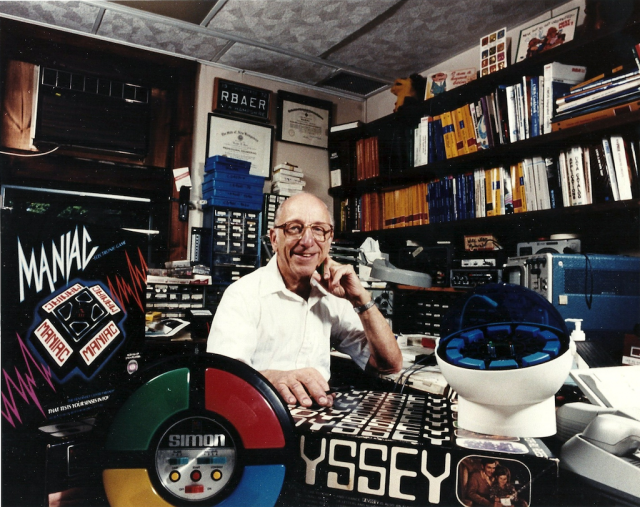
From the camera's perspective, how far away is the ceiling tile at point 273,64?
3.04 metres

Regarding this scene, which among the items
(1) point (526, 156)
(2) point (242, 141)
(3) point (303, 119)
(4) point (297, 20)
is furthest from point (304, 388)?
(3) point (303, 119)

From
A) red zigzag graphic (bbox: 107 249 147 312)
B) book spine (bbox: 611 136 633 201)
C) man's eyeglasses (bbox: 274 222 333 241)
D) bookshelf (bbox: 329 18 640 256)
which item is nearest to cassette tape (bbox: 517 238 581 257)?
bookshelf (bbox: 329 18 640 256)

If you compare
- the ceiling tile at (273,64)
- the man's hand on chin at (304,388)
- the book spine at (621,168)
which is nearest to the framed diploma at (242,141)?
the ceiling tile at (273,64)

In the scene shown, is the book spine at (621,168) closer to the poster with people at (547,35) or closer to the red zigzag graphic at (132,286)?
the poster with people at (547,35)

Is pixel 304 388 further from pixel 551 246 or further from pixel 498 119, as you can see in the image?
pixel 498 119

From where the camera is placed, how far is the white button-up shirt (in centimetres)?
134

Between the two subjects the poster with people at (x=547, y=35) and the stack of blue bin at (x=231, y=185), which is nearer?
the poster with people at (x=547, y=35)

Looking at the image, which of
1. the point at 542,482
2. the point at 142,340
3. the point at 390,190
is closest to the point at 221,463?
the point at 142,340

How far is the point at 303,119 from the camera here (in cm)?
Answer: 363

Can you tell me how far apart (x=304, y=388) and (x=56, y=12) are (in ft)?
9.26

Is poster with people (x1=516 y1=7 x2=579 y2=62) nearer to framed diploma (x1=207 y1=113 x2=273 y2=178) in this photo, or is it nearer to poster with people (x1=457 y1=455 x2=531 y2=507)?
framed diploma (x1=207 y1=113 x2=273 y2=178)

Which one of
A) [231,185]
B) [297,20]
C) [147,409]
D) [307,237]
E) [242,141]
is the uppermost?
[297,20]

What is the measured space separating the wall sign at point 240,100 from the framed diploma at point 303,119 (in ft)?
0.47

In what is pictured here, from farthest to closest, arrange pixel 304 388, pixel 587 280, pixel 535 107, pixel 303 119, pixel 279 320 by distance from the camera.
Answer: pixel 303 119
pixel 535 107
pixel 587 280
pixel 279 320
pixel 304 388
